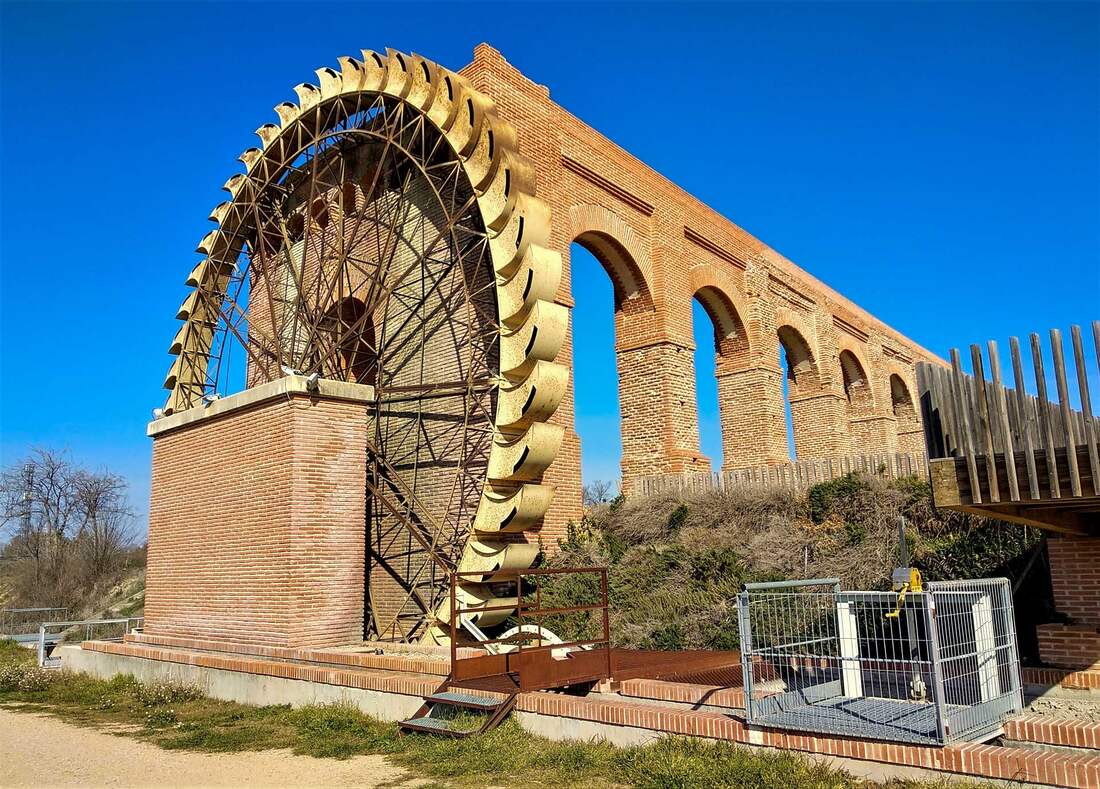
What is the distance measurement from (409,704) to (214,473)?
570cm

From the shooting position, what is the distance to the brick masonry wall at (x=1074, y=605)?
295 inches

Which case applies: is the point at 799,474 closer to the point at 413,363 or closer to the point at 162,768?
the point at 413,363

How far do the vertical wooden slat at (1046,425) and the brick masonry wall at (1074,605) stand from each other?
3615 millimetres

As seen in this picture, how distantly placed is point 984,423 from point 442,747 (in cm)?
467

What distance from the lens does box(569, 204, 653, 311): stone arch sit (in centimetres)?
1460

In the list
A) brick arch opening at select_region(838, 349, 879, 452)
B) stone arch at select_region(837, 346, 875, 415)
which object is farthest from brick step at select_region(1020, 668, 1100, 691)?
stone arch at select_region(837, 346, 875, 415)

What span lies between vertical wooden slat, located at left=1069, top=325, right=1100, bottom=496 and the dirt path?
4.83 m

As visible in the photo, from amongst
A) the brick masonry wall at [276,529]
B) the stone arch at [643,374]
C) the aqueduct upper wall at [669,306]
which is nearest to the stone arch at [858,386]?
the aqueduct upper wall at [669,306]

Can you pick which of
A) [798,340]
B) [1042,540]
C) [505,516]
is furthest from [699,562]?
[798,340]

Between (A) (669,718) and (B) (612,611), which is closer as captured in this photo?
(A) (669,718)

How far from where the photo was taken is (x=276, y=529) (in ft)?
33.2

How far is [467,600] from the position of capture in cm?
1034

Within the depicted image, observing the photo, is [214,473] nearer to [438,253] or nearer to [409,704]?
[438,253]

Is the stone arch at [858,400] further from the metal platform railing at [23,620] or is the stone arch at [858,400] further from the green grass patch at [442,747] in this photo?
the metal platform railing at [23,620]
